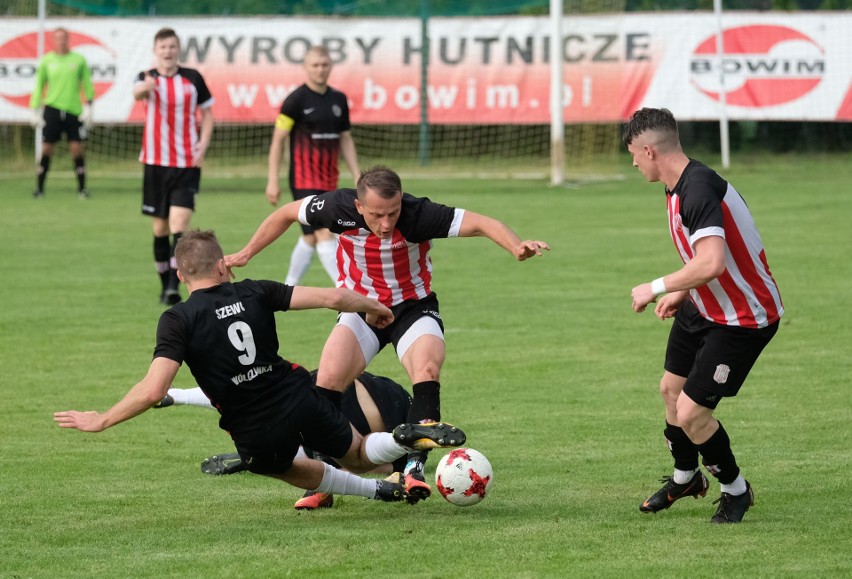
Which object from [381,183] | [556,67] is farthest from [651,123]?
[556,67]

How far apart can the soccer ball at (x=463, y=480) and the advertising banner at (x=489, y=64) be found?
1847 centimetres

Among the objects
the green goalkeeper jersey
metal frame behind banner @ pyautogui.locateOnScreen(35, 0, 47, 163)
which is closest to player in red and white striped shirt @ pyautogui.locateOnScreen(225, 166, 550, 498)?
the green goalkeeper jersey

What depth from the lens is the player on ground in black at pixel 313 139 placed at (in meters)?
12.8

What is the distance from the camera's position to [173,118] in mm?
13008

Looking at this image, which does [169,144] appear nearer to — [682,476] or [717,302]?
[682,476]

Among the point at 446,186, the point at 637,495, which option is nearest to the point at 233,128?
the point at 446,186

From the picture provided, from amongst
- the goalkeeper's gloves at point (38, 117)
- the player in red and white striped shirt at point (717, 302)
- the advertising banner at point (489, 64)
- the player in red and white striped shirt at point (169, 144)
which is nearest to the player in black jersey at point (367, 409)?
the player in red and white striped shirt at point (717, 302)

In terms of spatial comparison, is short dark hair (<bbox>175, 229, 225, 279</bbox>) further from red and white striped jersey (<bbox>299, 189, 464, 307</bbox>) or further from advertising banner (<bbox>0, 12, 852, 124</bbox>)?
advertising banner (<bbox>0, 12, 852, 124</bbox>)

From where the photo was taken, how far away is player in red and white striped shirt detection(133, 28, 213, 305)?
12.8 metres

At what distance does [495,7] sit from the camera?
25.3 meters

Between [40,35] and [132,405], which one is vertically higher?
[40,35]

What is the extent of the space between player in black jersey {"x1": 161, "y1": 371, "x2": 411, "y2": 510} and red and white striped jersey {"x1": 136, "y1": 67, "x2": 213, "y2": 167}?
5687 millimetres

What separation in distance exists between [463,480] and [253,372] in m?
1.06

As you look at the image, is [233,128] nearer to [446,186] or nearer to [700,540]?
[446,186]
